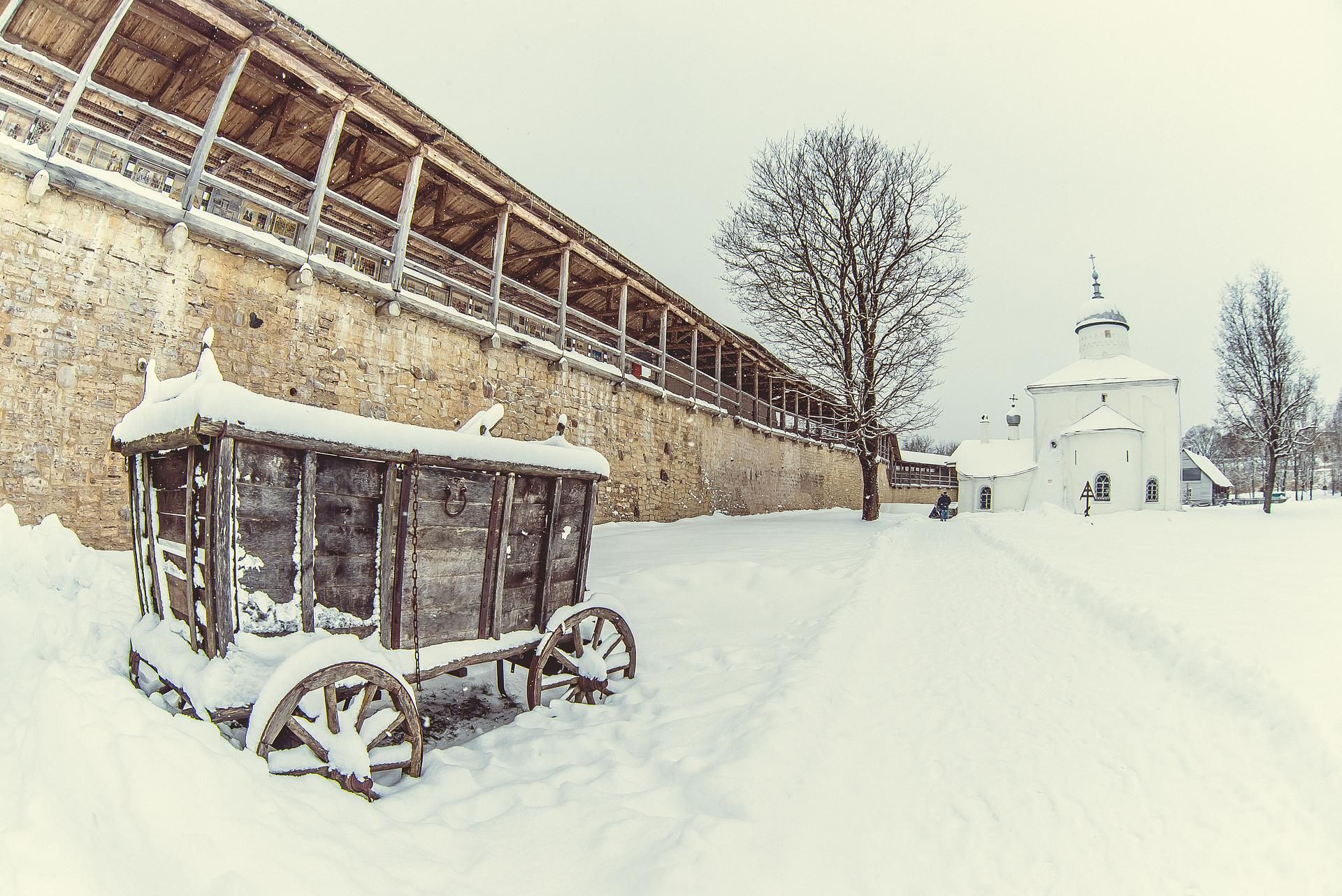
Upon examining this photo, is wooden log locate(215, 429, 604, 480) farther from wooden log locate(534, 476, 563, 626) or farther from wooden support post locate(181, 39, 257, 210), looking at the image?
wooden support post locate(181, 39, 257, 210)

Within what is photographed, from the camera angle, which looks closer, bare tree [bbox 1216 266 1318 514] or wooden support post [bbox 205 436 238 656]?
wooden support post [bbox 205 436 238 656]

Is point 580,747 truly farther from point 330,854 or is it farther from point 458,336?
point 458,336

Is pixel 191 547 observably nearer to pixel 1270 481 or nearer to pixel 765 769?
pixel 765 769

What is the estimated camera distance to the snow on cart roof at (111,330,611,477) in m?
2.34

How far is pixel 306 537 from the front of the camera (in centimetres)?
255

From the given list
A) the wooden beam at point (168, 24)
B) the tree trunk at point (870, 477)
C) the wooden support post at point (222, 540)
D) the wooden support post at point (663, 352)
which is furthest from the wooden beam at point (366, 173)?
the tree trunk at point (870, 477)

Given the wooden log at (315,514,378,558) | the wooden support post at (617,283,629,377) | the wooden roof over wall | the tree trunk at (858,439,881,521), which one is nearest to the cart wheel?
the wooden log at (315,514,378,558)

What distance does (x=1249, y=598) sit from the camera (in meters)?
5.64

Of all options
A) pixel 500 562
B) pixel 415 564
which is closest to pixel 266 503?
pixel 415 564

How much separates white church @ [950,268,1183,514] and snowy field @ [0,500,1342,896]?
28.0m

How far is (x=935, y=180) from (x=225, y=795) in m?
19.4

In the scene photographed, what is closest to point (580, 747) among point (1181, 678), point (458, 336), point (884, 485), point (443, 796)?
point (443, 796)

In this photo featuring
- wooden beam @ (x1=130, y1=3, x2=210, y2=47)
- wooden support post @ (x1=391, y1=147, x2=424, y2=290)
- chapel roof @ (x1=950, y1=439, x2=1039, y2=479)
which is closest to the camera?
wooden beam @ (x1=130, y1=3, x2=210, y2=47)

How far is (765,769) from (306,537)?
2296 millimetres
